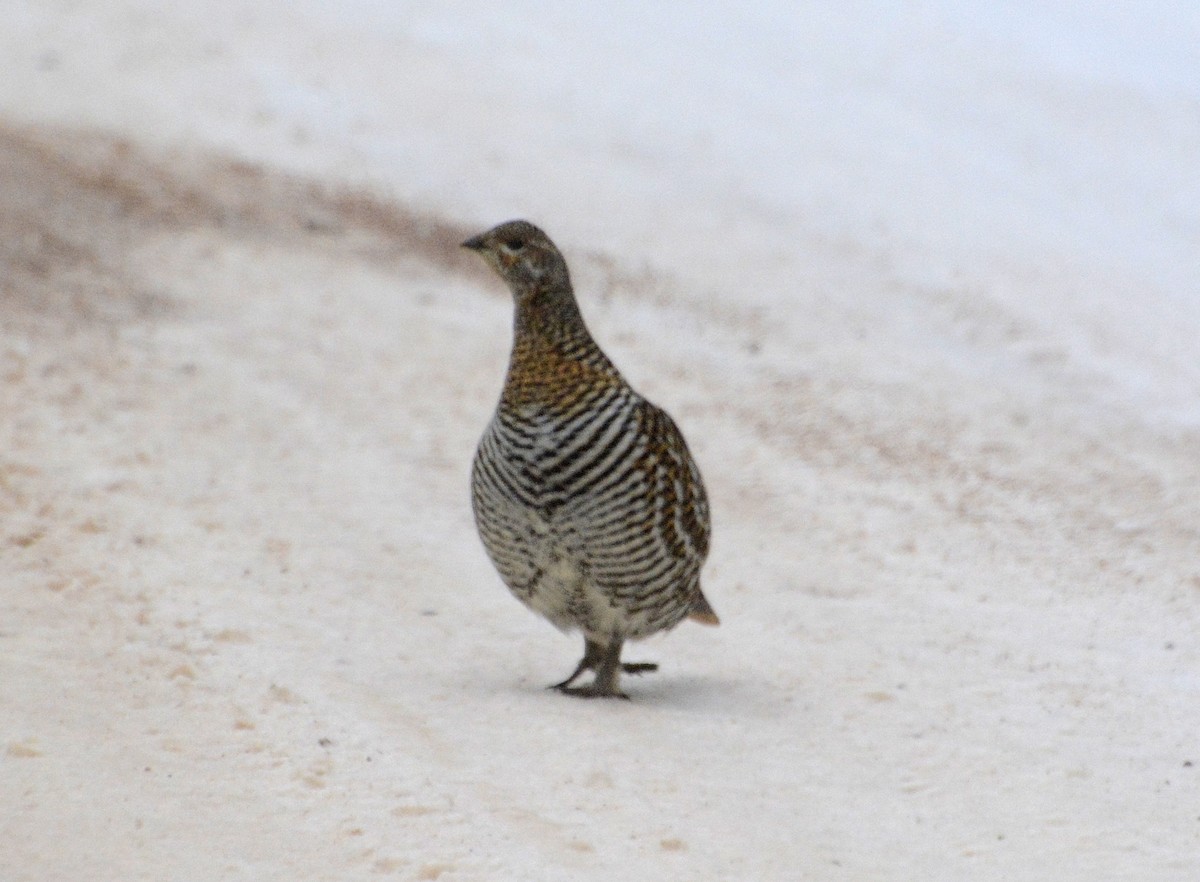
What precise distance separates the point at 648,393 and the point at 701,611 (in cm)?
395

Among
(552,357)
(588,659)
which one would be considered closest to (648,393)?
(588,659)

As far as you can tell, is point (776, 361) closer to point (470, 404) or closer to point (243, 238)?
point (470, 404)

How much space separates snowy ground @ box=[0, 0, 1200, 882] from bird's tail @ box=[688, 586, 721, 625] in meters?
0.25

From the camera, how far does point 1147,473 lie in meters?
8.98

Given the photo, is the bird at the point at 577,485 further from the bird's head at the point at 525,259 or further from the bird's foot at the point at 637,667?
the bird's foot at the point at 637,667

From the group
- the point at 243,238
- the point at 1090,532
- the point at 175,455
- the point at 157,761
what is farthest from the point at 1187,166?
the point at 157,761

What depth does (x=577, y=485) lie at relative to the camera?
5543 mm

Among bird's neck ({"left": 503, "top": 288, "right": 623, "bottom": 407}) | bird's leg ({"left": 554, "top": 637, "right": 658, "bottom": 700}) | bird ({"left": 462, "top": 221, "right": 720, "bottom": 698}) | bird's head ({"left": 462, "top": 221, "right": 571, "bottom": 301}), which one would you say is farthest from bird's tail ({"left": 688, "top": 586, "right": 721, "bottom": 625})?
bird's head ({"left": 462, "top": 221, "right": 571, "bottom": 301})

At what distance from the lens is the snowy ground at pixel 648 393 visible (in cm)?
486

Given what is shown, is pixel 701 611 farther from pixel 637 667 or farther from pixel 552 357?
pixel 552 357

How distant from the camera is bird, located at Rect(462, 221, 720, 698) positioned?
5.58 metres

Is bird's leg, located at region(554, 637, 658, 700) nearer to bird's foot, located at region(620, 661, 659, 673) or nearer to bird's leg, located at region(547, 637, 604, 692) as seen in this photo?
bird's leg, located at region(547, 637, 604, 692)

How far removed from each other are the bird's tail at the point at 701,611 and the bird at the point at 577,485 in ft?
0.52

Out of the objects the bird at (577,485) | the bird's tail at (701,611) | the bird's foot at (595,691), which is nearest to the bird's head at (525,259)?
the bird at (577,485)
